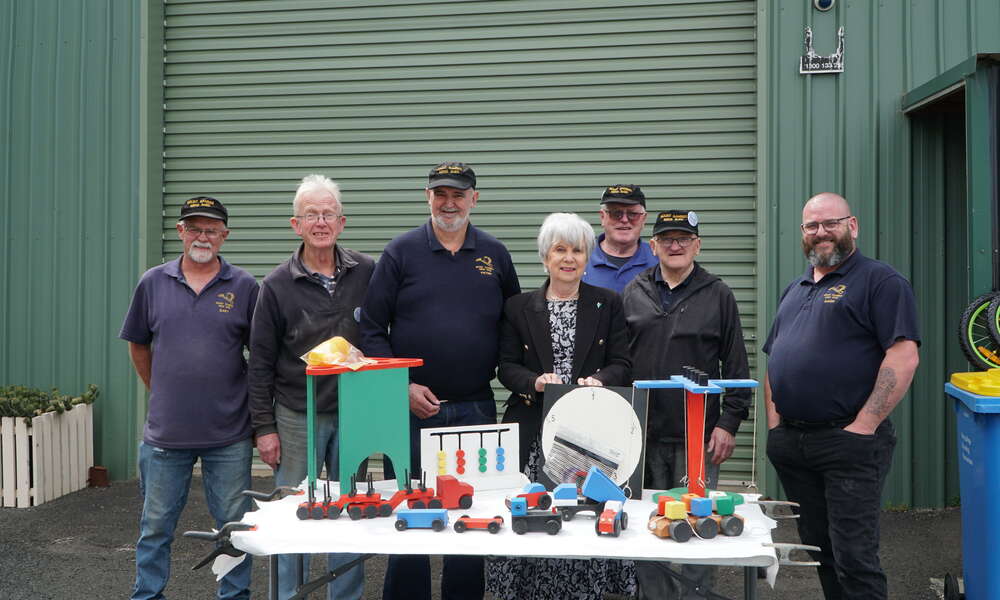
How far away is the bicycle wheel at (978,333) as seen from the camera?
4.02 metres

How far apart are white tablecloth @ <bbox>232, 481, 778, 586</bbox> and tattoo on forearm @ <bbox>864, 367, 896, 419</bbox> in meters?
0.83

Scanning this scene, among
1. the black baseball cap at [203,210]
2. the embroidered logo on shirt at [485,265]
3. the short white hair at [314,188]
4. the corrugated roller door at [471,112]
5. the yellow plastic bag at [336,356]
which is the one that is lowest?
the yellow plastic bag at [336,356]

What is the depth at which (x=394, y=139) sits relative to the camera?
19.8 feet

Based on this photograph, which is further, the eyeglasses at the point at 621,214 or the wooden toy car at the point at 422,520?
the eyeglasses at the point at 621,214

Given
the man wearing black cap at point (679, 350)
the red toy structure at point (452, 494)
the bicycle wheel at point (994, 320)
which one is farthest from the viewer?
the bicycle wheel at point (994, 320)

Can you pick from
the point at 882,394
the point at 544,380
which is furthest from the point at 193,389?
the point at 882,394

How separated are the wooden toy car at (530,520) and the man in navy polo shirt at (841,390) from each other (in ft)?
4.38

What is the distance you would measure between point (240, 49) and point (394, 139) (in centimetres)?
144

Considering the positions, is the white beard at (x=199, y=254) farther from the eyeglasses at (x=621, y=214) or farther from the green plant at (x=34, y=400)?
the green plant at (x=34, y=400)

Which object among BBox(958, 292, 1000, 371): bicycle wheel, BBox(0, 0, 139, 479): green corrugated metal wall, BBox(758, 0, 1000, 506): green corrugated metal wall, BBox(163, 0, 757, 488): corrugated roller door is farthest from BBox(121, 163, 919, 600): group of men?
BBox(0, 0, 139, 479): green corrugated metal wall

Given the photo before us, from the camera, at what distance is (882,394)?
306cm

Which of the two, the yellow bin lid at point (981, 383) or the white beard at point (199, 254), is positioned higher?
the white beard at point (199, 254)

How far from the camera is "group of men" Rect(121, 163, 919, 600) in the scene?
10.5ft

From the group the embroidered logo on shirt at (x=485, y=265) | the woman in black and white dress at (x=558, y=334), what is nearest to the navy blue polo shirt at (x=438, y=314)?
the embroidered logo on shirt at (x=485, y=265)
